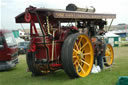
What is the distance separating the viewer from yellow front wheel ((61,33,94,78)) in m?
5.42

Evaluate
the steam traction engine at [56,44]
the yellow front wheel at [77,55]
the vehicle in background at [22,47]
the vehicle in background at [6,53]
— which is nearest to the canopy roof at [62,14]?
the steam traction engine at [56,44]

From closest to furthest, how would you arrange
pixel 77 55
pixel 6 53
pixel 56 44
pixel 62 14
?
pixel 62 14 < pixel 56 44 < pixel 77 55 < pixel 6 53

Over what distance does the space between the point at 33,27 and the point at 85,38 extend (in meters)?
1.68

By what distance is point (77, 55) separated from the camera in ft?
19.9

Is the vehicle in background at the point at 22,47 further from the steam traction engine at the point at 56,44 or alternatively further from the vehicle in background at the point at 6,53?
the steam traction engine at the point at 56,44

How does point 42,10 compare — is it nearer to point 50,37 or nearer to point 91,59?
point 50,37

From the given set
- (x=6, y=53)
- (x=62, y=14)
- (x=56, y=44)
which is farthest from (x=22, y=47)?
(x=62, y=14)

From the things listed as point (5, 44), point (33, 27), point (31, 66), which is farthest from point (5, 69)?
point (33, 27)

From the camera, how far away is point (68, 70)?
5473 millimetres

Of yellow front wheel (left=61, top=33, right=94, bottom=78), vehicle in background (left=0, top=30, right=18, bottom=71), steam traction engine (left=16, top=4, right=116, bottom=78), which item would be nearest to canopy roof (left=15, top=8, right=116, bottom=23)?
steam traction engine (left=16, top=4, right=116, bottom=78)

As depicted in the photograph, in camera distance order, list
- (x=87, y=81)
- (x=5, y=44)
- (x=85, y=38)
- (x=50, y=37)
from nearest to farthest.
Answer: (x=87, y=81), (x=50, y=37), (x=85, y=38), (x=5, y=44)

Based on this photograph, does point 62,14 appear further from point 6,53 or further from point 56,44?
point 6,53

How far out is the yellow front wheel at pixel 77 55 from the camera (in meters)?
5.42

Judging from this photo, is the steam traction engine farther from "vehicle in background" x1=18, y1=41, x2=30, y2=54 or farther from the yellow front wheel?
"vehicle in background" x1=18, y1=41, x2=30, y2=54
